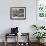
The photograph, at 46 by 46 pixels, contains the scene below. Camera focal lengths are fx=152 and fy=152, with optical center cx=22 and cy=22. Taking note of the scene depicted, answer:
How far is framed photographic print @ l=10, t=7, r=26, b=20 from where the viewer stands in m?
6.68

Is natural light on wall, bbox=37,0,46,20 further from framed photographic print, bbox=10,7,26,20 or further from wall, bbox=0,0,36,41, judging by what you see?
framed photographic print, bbox=10,7,26,20

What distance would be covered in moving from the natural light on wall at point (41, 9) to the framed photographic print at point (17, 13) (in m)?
0.64

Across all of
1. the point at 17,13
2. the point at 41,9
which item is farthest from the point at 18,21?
the point at 41,9

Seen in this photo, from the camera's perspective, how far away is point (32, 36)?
22.3ft

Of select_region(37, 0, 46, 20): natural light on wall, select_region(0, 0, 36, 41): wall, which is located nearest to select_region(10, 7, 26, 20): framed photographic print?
select_region(0, 0, 36, 41): wall

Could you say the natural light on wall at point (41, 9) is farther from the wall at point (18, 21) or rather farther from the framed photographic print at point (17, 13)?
the framed photographic print at point (17, 13)

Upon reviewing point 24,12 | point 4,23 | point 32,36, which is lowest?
point 32,36

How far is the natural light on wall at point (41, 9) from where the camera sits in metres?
6.73

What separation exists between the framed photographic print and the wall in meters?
0.13

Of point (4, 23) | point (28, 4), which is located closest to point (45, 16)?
point (28, 4)

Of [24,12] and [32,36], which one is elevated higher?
[24,12]

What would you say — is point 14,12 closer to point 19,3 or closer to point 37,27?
point 19,3

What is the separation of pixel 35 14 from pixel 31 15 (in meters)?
0.18

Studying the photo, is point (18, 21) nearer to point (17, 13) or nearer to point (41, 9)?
point (17, 13)
